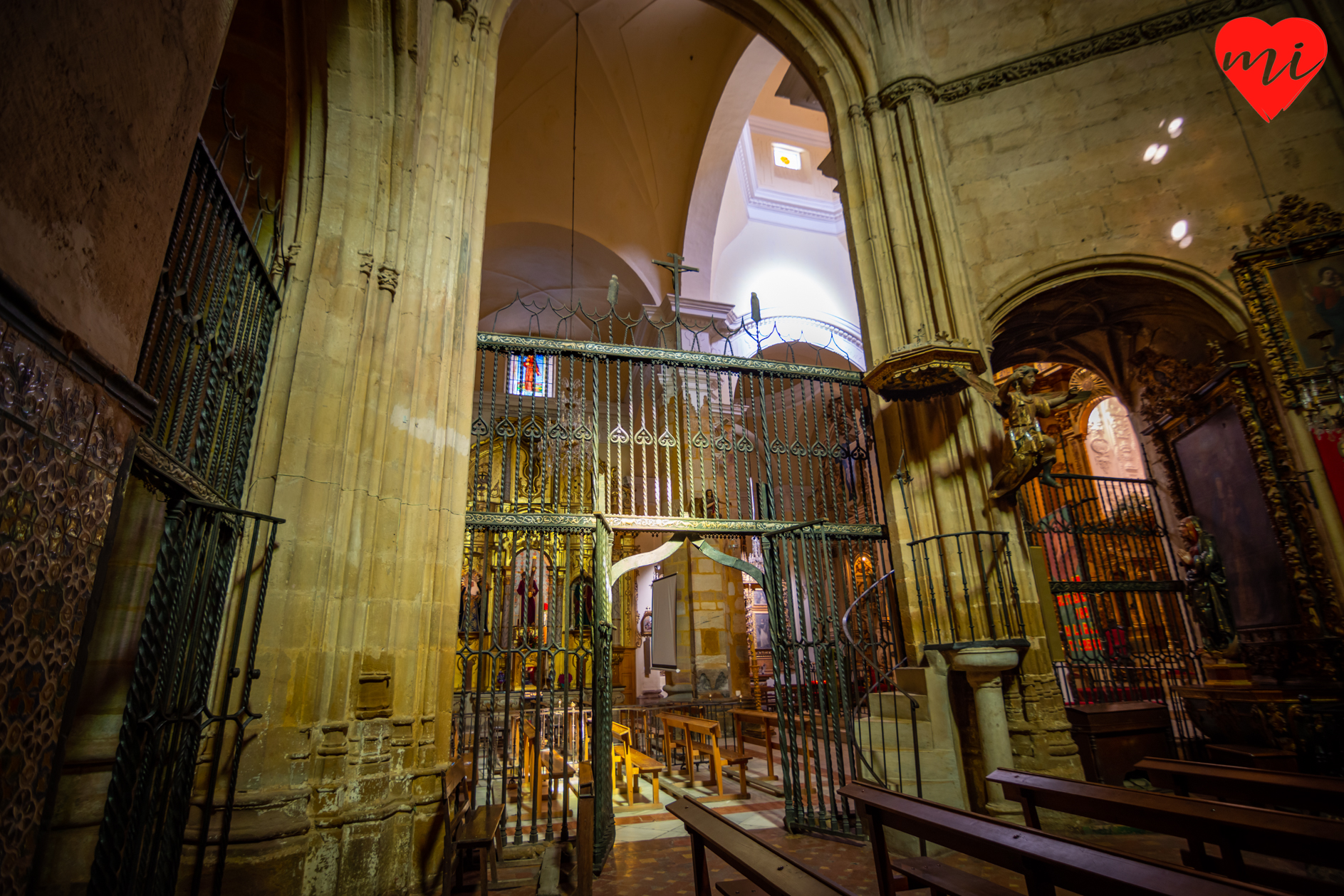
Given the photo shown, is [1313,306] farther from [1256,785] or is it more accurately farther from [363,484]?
[363,484]

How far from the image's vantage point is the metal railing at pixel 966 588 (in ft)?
18.7

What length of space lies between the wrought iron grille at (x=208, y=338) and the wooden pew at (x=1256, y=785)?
15.6 ft

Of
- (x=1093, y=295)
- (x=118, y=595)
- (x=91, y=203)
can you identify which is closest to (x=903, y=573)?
(x=1093, y=295)

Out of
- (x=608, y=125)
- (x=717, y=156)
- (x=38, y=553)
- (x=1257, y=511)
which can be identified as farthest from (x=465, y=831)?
(x=608, y=125)

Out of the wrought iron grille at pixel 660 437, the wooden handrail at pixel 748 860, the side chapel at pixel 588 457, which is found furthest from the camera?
the wrought iron grille at pixel 660 437

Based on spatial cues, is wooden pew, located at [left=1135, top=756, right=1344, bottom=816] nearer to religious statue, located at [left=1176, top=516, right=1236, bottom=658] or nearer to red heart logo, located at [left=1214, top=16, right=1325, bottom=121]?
religious statue, located at [left=1176, top=516, right=1236, bottom=658]

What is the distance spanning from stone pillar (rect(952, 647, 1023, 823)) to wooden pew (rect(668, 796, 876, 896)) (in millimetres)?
2907

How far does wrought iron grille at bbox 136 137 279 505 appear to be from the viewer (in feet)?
8.61

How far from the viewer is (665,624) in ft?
26.9

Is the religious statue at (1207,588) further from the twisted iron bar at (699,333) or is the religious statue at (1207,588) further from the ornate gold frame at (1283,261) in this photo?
the twisted iron bar at (699,333)

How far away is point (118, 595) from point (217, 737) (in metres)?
0.83

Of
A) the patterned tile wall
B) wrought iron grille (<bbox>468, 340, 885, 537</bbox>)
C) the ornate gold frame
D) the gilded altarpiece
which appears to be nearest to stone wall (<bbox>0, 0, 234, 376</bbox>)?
the patterned tile wall

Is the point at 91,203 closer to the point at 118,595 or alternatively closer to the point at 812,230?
the point at 118,595

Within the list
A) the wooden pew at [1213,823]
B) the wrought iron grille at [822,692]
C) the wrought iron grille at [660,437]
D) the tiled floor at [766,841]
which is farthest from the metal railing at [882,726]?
the wooden pew at [1213,823]
